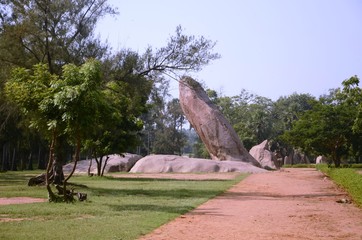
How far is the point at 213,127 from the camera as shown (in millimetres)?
39562

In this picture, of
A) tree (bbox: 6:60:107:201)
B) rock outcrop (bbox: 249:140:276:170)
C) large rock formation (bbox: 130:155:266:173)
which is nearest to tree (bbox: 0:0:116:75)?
tree (bbox: 6:60:107:201)

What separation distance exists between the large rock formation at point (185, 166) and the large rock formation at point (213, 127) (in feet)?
6.97

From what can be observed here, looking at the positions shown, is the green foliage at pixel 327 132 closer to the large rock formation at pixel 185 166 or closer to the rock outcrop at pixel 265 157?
the rock outcrop at pixel 265 157

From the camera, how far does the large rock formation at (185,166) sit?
36438 mm

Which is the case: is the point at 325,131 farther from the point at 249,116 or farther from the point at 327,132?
the point at 249,116

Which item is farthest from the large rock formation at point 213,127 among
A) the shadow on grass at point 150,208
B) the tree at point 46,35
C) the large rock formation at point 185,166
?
the shadow on grass at point 150,208

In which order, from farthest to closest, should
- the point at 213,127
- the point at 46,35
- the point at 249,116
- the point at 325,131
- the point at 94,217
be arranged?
the point at 249,116 < the point at 325,131 < the point at 213,127 < the point at 46,35 < the point at 94,217

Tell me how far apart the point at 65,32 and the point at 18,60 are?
2610 mm

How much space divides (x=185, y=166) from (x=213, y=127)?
4.39 m

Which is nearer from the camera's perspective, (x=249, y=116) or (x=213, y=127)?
(x=213, y=127)

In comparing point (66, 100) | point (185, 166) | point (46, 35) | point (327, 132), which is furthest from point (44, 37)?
point (327, 132)

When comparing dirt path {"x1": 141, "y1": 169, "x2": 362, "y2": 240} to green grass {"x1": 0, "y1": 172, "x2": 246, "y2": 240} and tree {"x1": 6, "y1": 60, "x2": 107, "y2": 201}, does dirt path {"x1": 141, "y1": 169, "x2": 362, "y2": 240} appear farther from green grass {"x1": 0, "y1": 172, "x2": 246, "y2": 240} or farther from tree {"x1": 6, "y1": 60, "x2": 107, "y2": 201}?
tree {"x1": 6, "y1": 60, "x2": 107, "y2": 201}

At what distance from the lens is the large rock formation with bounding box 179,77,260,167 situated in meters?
39.5

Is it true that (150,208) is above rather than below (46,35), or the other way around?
below
